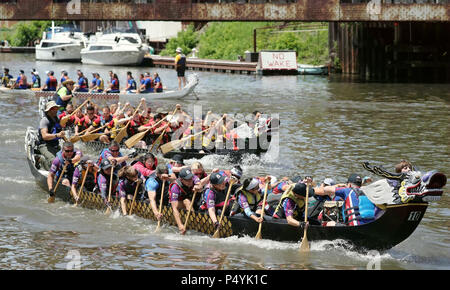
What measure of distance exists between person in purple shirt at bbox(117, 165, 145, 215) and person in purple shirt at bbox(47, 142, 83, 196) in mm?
2036

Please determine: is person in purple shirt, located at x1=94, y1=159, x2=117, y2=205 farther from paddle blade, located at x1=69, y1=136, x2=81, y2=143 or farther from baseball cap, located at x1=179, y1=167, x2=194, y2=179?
paddle blade, located at x1=69, y1=136, x2=81, y2=143

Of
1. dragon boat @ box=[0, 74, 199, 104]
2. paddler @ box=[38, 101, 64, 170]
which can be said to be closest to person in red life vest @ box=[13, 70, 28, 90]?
dragon boat @ box=[0, 74, 199, 104]

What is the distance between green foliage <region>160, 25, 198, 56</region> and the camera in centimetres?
7594

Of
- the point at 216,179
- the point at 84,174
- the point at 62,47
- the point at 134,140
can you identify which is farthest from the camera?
the point at 62,47

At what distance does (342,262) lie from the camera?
14383mm

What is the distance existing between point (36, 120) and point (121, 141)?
9.98 meters

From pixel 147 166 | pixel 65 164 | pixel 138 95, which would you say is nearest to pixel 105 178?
pixel 147 166

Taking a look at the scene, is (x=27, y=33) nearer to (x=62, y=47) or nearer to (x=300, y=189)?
(x=62, y=47)

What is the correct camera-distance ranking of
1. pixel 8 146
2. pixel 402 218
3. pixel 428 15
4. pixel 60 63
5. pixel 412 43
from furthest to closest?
pixel 60 63 → pixel 412 43 → pixel 428 15 → pixel 8 146 → pixel 402 218

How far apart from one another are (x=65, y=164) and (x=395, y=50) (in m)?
35.8

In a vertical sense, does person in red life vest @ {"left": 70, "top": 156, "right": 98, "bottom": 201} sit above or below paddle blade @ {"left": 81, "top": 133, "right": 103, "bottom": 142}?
below

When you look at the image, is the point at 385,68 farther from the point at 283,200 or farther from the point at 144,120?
the point at 283,200

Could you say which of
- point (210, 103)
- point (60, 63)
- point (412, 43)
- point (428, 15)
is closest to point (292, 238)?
point (210, 103)

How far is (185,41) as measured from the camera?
250 ft
